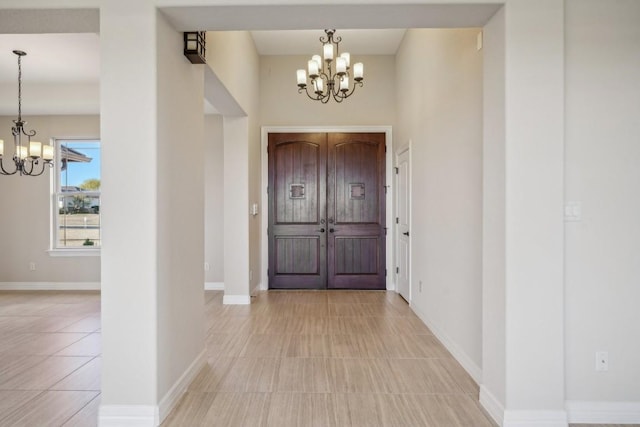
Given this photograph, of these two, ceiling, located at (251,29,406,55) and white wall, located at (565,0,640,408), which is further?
ceiling, located at (251,29,406,55)

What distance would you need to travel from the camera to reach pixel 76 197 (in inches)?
249

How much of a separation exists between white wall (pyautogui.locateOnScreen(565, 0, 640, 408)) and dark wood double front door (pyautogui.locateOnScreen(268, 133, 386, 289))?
3.84m

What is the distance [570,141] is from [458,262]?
130 cm

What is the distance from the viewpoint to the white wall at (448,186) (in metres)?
2.86

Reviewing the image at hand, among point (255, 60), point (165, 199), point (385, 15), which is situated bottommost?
point (165, 199)

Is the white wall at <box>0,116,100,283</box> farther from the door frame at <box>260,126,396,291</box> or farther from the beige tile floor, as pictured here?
the door frame at <box>260,126,396,291</box>

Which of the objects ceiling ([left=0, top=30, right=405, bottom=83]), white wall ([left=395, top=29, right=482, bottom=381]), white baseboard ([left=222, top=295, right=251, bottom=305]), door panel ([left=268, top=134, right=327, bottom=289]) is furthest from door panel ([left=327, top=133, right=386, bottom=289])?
white baseboard ([left=222, top=295, right=251, bottom=305])

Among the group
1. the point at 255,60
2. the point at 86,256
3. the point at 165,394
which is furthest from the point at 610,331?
the point at 86,256

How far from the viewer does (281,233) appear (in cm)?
605

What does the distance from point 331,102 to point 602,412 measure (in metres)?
5.00

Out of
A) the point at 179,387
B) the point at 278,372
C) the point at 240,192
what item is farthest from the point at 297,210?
the point at 179,387

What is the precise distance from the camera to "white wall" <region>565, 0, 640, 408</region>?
7.28 feet

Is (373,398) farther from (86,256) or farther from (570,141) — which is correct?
(86,256)

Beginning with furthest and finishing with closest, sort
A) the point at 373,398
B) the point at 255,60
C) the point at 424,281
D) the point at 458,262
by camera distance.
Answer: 1. the point at 255,60
2. the point at 424,281
3. the point at 458,262
4. the point at 373,398
